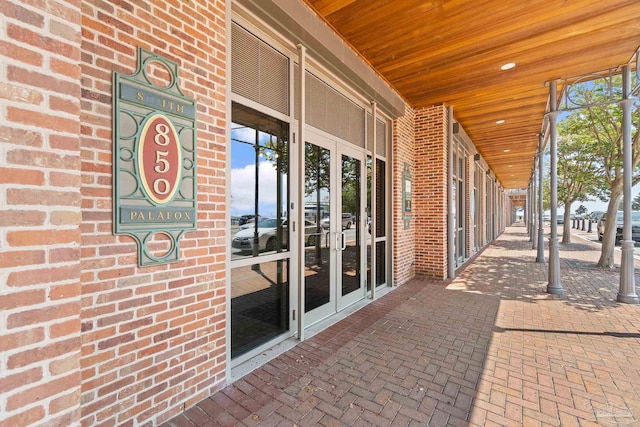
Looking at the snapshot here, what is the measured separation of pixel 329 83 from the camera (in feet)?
13.2

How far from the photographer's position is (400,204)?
5.63 metres

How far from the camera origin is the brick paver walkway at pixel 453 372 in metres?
2.11

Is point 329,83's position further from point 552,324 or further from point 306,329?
point 552,324

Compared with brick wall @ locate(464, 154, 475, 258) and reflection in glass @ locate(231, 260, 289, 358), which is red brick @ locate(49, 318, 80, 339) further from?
brick wall @ locate(464, 154, 475, 258)

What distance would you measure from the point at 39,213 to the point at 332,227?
3.17 m

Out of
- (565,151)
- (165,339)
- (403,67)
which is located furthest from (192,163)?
(565,151)

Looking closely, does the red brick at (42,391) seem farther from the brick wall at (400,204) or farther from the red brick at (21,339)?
the brick wall at (400,204)

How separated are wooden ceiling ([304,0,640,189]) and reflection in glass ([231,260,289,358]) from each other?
289 cm

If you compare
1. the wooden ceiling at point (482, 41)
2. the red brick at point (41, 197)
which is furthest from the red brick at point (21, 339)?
the wooden ceiling at point (482, 41)

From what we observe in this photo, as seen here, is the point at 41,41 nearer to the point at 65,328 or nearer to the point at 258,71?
the point at 65,328

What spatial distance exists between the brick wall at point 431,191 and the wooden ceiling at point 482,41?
16.7 inches

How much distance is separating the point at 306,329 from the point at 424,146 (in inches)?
176

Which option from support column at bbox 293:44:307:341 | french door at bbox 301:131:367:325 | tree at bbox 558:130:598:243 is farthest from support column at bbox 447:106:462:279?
tree at bbox 558:130:598:243

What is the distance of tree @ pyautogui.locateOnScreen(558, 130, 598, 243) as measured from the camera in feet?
32.1
